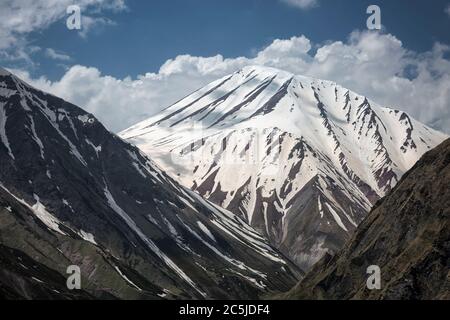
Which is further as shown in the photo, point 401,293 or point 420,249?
point 420,249
